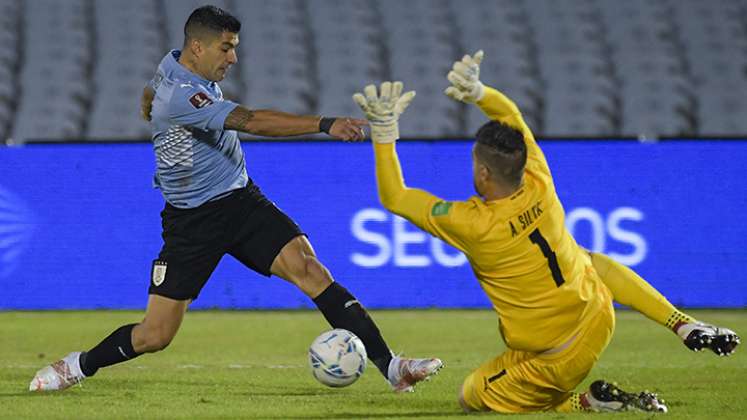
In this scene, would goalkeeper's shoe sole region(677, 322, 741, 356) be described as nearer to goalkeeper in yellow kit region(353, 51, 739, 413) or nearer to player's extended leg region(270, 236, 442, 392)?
goalkeeper in yellow kit region(353, 51, 739, 413)

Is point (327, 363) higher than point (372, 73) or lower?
Result: higher

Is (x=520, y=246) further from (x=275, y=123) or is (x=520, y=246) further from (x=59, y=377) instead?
(x=59, y=377)

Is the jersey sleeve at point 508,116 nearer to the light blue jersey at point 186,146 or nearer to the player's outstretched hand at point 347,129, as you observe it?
the player's outstretched hand at point 347,129

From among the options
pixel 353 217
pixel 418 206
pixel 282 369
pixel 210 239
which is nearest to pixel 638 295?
pixel 418 206

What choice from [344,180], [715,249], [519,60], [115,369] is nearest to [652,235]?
[715,249]

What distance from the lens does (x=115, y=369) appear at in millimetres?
8820

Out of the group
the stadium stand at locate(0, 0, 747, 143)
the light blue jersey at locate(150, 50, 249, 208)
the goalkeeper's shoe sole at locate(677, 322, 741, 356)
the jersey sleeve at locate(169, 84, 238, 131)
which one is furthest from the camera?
the stadium stand at locate(0, 0, 747, 143)

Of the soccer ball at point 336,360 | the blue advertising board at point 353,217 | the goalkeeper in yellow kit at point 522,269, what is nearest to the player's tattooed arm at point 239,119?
the goalkeeper in yellow kit at point 522,269

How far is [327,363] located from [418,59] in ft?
33.5

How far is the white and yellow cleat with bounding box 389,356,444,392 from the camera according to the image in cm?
691

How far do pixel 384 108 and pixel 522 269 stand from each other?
994 millimetres

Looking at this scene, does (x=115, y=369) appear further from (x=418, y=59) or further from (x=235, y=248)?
(x=418, y=59)

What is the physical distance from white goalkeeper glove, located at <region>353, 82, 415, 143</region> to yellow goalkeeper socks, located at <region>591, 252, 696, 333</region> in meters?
1.42

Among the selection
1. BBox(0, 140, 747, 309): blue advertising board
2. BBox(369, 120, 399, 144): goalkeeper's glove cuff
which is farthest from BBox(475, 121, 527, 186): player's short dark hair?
BBox(0, 140, 747, 309): blue advertising board
